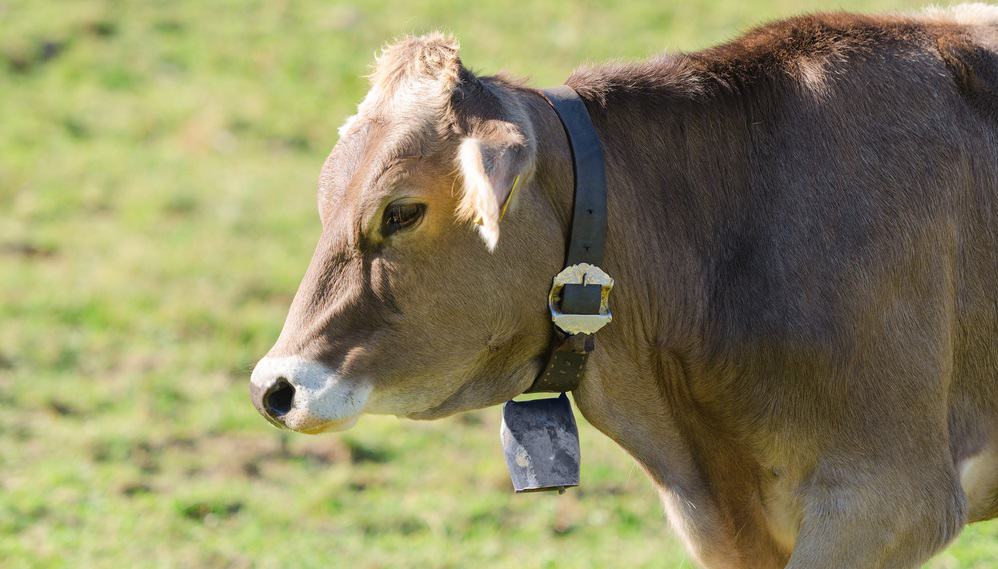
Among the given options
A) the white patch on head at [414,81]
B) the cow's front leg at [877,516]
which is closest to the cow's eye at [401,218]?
the white patch on head at [414,81]

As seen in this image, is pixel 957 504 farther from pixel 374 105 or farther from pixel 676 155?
pixel 374 105

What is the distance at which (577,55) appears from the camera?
12.6m

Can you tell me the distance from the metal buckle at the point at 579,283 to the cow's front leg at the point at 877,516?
0.79 meters

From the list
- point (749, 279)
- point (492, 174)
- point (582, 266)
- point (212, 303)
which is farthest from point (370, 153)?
point (212, 303)

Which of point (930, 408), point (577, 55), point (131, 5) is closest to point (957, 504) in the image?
point (930, 408)

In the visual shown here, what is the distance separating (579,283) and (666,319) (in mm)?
396

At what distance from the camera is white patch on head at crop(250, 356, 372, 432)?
11.8 ft

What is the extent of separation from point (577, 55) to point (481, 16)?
130 cm

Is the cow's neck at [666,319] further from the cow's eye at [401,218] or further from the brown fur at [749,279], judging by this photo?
the cow's eye at [401,218]

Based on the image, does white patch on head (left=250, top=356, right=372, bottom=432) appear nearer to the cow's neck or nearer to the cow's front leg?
the cow's neck

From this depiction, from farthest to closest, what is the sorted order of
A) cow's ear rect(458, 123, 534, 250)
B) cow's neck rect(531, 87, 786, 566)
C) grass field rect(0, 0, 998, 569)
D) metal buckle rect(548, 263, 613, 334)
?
grass field rect(0, 0, 998, 569) → cow's neck rect(531, 87, 786, 566) → metal buckle rect(548, 263, 613, 334) → cow's ear rect(458, 123, 534, 250)

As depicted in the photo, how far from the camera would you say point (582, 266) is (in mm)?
3709

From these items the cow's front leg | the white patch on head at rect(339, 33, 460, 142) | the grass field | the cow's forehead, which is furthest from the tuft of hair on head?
the grass field

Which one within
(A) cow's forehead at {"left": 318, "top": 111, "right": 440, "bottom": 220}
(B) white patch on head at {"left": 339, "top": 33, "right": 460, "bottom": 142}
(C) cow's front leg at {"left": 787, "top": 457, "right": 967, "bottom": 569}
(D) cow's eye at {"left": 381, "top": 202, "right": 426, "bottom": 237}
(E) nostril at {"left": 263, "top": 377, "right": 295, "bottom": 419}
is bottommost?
(C) cow's front leg at {"left": 787, "top": 457, "right": 967, "bottom": 569}
